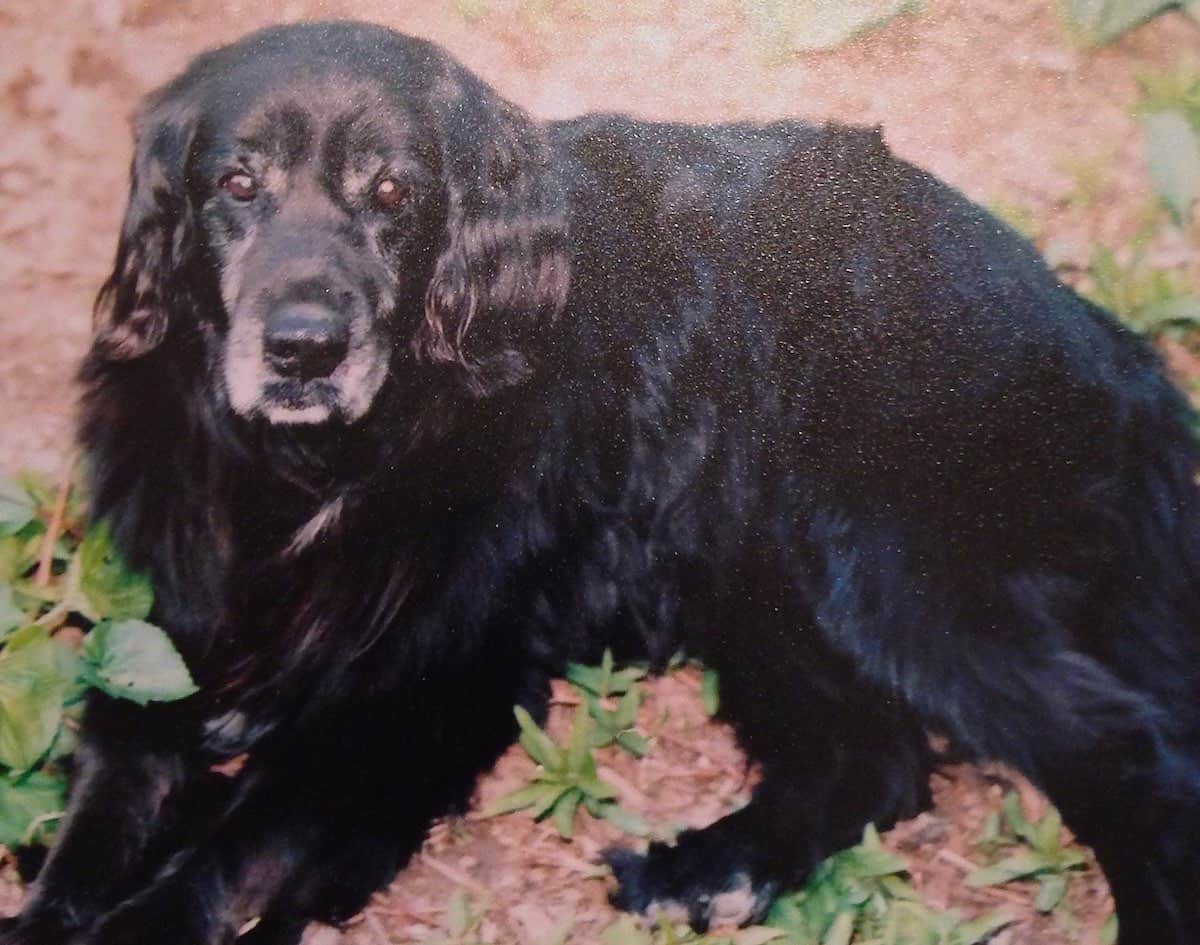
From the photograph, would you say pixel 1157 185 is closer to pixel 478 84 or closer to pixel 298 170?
pixel 478 84

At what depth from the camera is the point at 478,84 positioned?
1550 millimetres

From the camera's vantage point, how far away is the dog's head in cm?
142

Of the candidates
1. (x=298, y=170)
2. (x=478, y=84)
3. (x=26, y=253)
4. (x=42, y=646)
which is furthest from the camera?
(x=26, y=253)

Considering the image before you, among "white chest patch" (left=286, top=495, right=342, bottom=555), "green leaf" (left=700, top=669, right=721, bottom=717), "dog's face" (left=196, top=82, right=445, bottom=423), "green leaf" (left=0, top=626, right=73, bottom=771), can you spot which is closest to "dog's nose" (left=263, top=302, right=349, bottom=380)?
"dog's face" (left=196, top=82, right=445, bottom=423)

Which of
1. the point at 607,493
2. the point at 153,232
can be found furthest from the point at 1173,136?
the point at 153,232

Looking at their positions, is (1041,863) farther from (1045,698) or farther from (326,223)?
(326,223)

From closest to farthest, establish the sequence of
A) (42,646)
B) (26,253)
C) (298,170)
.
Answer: (298,170), (42,646), (26,253)

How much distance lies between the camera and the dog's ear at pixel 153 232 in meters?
1.48

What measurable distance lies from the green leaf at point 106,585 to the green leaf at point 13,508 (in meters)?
0.11

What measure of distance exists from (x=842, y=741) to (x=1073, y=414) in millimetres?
580

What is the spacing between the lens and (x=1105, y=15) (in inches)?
64.5

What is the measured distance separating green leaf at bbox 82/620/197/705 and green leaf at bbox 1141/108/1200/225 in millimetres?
1526

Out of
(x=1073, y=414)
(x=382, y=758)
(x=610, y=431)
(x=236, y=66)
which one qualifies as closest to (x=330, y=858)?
(x=382, y=758)

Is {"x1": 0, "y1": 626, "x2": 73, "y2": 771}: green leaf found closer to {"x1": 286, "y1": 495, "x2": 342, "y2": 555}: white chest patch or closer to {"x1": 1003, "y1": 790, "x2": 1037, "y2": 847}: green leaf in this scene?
{"x1": 286, "y1": 495, "x2": 342, "y2": 555}: white chest patch
